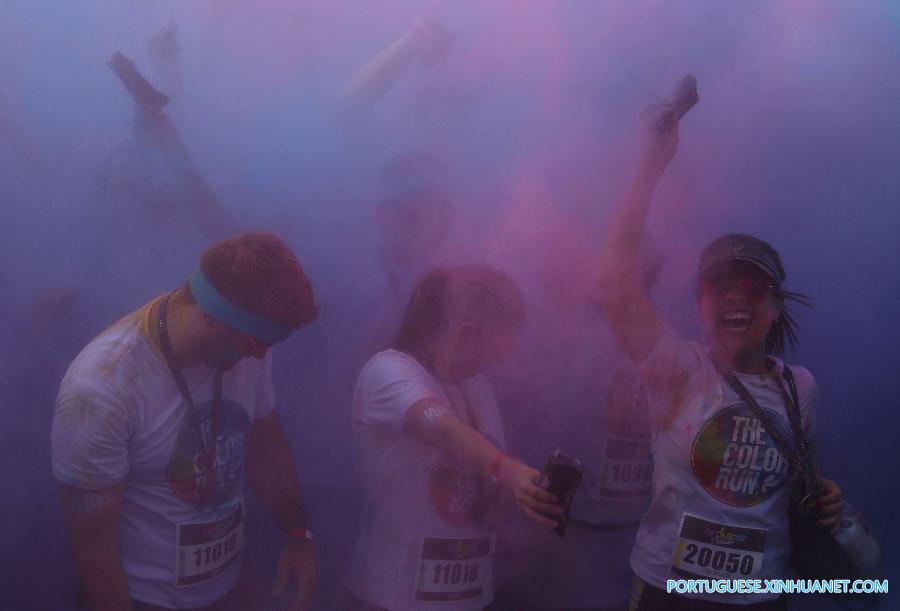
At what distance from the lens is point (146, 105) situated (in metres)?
2.64

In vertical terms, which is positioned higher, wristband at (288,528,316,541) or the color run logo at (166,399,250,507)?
the color run logo at (166,399,250,507)

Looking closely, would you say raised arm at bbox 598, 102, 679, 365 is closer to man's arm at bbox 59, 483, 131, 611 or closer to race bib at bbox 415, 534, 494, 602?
race bib at bbox 415, 534, 494, 602

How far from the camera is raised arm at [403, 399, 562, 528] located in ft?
6.00

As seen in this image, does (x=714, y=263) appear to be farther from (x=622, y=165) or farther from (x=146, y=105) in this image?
(x=146, y=105)

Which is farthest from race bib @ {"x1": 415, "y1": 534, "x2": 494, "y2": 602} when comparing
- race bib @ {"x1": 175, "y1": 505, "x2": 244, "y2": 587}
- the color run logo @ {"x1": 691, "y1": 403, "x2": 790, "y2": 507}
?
the color run logo @ {"x1": 691, "y1": 403, "x2": 790, "y2": 507}

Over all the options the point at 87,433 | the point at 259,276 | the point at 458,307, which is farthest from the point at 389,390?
the point at 87,433

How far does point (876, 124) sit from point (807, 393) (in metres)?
1.59

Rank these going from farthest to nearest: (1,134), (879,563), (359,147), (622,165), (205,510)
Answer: (622,165)
(359,147)
(1,134)
(879,563)
(205,510)

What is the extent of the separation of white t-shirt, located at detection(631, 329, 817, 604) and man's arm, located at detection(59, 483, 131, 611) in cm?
141

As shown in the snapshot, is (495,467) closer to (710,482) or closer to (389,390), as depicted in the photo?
(389,390)

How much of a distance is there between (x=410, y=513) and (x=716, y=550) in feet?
2.78

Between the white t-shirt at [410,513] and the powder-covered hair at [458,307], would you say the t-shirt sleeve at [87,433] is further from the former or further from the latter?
the powder-covered hair at [458,307]

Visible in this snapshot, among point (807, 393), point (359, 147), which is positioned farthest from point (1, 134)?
point (807, 393)

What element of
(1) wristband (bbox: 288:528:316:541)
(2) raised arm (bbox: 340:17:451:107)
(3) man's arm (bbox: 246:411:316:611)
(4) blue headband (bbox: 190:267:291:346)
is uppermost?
(2) raised arm (bbox: 340:17:451:107)
